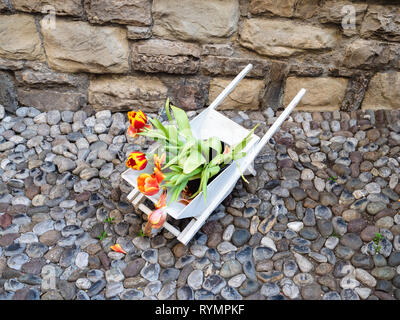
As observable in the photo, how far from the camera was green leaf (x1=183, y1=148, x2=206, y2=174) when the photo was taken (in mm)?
1476

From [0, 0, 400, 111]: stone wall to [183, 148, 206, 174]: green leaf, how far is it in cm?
86

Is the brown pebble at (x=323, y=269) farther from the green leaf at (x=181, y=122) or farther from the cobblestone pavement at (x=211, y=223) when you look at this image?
the green leaf at (x=181, y=122)

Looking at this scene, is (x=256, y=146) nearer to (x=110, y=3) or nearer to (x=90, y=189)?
(x=90, y=189)

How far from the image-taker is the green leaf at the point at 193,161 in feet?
4.84

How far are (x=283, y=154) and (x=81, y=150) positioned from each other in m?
1.17

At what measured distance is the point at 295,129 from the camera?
2352mm

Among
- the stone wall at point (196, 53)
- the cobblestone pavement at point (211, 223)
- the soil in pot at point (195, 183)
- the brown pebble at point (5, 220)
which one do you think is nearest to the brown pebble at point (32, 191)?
the cobblestone pavement at point (211, 223)

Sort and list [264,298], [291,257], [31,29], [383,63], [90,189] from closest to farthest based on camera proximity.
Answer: [264,298]
[291,257]
[90,189]
[31,29]
[383,63]

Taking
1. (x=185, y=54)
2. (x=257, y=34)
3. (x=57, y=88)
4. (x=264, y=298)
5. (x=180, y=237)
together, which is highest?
(x=257, y=34)

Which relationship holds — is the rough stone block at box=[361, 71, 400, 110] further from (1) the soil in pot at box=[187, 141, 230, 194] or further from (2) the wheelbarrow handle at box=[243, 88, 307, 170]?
(1) the soil in pot at box=[187, 141, 230, 194]

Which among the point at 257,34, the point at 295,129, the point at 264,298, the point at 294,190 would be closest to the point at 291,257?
the point at 264,298

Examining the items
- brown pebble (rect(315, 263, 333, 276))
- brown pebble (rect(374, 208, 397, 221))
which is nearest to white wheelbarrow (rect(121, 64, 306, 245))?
brown pebble (rect(315, 263, 333, 276))

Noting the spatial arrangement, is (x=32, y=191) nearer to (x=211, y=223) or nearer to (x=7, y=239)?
(x=7, y=239)

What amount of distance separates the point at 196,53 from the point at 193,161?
36.8 inches
